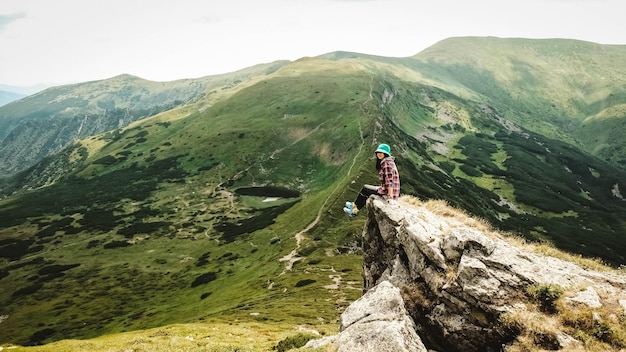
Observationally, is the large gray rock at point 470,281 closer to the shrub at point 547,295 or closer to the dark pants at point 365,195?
the shrub at point 547,295

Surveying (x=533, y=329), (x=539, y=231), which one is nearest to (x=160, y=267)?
(x=533, y=329)

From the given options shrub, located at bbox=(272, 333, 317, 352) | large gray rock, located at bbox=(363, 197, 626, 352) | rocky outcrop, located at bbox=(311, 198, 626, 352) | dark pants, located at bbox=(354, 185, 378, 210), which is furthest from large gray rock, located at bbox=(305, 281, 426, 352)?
dark pants, located at bbox=(354, 185, 378, 210)

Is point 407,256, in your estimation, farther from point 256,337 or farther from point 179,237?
point 179,237

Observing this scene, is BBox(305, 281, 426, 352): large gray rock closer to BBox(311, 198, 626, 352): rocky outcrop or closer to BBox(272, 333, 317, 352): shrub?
BBox(311, 198, 626, 352): rocky outcrop

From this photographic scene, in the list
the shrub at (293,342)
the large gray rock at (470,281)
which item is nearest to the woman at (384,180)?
the large gray rock at (470,281)

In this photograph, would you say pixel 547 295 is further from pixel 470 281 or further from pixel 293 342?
pixel 293 342

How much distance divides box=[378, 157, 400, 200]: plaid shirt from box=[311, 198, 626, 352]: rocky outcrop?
2736mm

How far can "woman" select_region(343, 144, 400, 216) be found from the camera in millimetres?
27672

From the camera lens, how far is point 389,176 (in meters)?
28.5

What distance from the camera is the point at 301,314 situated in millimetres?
65250

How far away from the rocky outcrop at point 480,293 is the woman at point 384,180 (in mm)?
2757

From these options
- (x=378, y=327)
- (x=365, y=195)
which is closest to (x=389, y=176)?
(x=365, y=195)

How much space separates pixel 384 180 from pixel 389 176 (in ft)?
2.30

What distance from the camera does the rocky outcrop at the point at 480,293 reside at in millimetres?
17734
